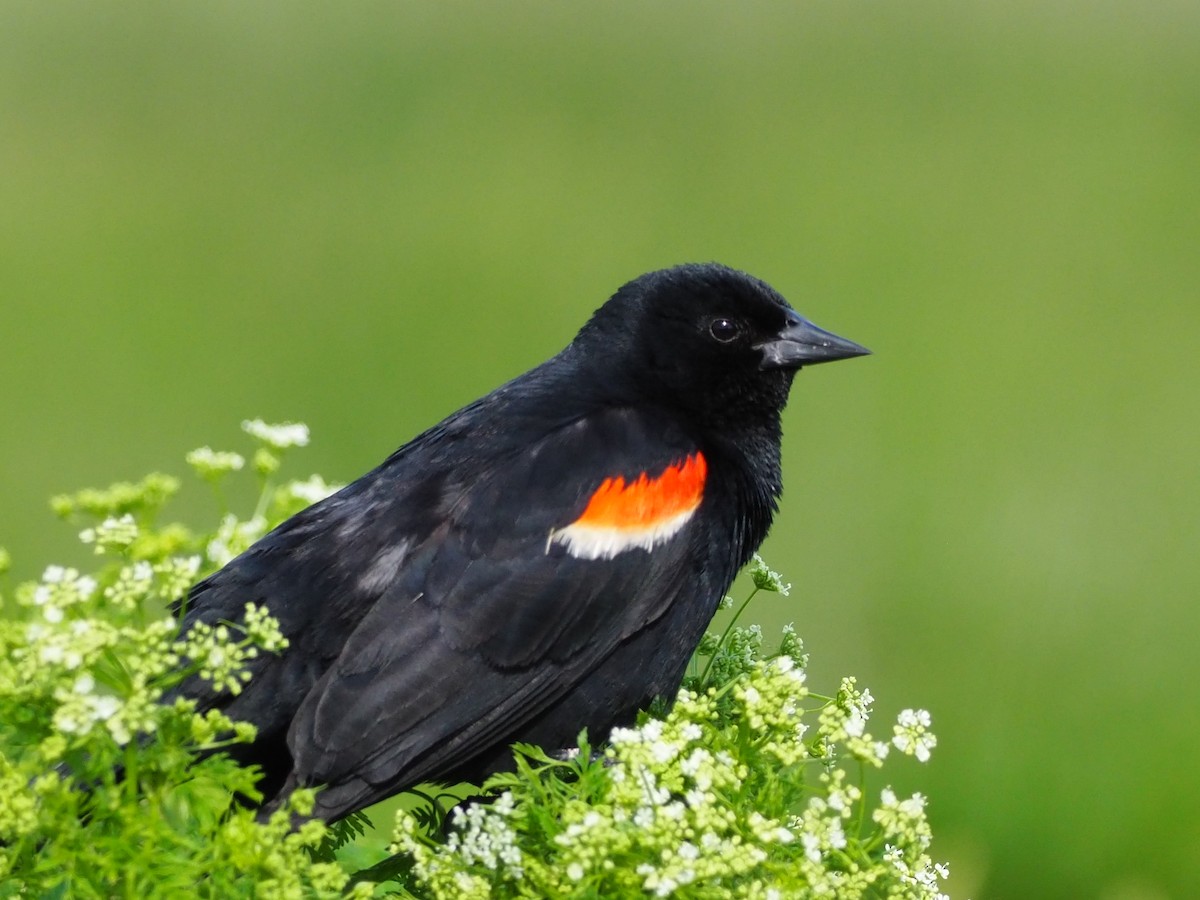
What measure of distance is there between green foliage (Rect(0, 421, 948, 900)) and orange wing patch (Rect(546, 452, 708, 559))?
71cm

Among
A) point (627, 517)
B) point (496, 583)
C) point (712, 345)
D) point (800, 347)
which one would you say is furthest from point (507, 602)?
point (800, 347)

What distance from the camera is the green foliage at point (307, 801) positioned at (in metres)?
1.66

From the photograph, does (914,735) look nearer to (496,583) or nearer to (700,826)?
(700,826)

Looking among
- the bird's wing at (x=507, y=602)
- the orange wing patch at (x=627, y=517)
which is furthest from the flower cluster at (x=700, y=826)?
the orange wing patch at (x=627, y=517)

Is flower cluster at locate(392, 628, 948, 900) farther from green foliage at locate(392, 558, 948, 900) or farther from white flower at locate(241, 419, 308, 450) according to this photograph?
white flower at locate(241, 419, 308, 450)

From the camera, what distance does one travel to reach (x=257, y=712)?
2.49 m

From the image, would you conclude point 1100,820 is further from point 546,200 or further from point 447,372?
point 546,200

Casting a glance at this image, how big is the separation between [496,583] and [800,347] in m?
0.94

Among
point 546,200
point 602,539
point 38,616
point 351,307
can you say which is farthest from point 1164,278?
point 38,616

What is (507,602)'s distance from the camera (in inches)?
103

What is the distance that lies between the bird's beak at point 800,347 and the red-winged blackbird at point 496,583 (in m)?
0.17

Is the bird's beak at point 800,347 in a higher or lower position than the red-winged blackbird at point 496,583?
higher

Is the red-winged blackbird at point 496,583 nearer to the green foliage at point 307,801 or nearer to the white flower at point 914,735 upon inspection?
the green foliage at point 307,801

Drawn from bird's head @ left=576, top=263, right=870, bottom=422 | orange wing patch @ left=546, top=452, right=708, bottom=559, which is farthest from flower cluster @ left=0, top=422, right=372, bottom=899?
bird's head @ left=576, top=263, right=870, bottom=422
